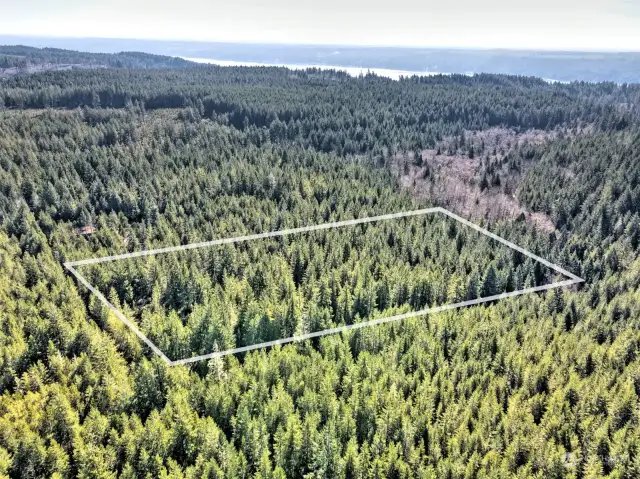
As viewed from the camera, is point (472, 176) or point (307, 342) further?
point (472, 176)

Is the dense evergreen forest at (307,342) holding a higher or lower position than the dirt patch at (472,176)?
lower

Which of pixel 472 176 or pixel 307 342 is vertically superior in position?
pixel 472 176

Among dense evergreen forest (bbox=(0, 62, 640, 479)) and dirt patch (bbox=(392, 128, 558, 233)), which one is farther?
dirt patch (bbox=(392, 128, 558, 233))

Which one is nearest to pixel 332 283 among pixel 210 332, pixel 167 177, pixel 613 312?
pixel 210 332

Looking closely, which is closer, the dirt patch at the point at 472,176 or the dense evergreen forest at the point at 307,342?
the dense evergreen forest at the point at 307,342

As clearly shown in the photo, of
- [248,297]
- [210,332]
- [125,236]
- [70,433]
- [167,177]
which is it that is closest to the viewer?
[70,433]

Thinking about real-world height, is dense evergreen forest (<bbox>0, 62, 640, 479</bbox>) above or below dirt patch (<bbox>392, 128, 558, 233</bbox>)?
below

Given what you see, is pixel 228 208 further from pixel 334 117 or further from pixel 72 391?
pixel 334 117

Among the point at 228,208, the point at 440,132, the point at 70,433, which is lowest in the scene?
the point at 70,433
